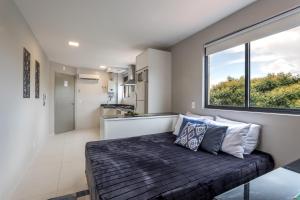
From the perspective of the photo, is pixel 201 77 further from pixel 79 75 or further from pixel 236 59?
pixel 79 75

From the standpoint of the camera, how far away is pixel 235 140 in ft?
6.49

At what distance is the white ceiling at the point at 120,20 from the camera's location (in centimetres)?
216

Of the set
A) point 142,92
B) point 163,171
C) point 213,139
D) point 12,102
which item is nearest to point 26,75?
point 12,102

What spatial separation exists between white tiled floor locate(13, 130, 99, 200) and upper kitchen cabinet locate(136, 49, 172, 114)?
178cm

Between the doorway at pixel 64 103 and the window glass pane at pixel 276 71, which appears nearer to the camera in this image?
the window glass pane at pixel 276 71

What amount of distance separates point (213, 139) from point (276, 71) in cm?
112

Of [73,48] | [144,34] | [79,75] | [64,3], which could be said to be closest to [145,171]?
[64,3]

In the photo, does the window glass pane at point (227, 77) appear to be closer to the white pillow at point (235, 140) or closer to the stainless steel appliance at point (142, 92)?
the white pillow at point (235, 140)

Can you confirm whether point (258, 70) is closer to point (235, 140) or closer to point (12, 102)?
point (235, 140)

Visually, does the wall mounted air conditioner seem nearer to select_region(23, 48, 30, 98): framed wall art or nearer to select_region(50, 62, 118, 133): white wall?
select_region(50, 62, 118, 133): white wall

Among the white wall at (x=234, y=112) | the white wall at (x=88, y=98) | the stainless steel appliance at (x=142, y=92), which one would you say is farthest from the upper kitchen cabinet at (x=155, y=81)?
the white wall at (x=88, y=98)

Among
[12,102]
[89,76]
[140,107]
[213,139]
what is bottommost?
[213,139]

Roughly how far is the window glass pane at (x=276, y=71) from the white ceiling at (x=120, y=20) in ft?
2.09

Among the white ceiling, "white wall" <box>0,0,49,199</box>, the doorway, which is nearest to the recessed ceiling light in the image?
the white ceiling
